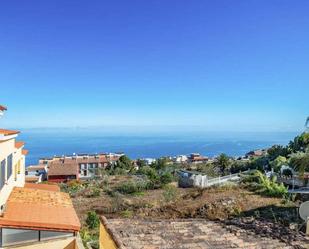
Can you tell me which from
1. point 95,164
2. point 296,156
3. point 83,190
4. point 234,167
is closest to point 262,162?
point 234,167

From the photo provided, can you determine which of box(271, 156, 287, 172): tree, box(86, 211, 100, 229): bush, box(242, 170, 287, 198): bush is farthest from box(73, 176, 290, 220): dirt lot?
box(271, 156, 287, 172): tree

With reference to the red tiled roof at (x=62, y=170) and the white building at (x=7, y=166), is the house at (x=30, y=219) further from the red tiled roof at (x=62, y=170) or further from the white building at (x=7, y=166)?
the red tiled roof at (x=62, y=170)

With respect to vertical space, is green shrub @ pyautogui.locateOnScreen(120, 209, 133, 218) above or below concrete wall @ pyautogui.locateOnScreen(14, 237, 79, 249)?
below

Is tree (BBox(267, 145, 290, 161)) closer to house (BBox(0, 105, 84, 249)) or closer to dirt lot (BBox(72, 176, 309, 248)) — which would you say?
dirt lot (BBox(72, 176, 309, 248))

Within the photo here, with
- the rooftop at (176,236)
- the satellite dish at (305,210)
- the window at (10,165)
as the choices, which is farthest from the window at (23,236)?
the satellite dish at (305,210)

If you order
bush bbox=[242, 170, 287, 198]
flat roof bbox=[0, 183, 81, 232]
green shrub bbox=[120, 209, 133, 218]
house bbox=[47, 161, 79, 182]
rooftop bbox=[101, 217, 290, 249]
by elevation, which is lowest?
house bbox=[47, 161, 79, 182]

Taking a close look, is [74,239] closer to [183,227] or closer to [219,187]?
[183,227]
